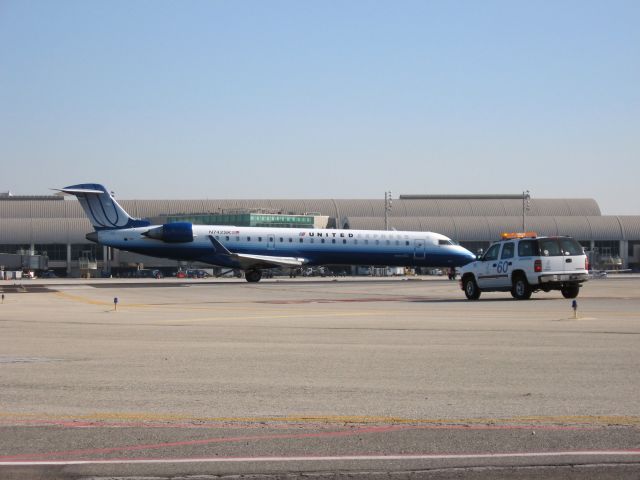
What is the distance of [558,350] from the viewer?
1656 cm

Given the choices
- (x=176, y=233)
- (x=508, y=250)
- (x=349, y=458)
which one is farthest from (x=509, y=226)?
(x=349, y=458)

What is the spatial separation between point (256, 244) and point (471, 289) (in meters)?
29.4

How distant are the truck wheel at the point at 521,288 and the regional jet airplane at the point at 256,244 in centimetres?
3002

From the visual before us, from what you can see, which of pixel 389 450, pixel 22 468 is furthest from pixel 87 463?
pixel 389 450

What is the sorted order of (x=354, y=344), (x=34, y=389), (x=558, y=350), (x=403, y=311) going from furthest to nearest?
(x=403, y=311) < (x=354, y=344) < (x=558, y=350) < (x=34, y=389)

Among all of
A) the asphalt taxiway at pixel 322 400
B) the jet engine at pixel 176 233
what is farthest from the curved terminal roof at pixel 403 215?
the asphalt taxiway at pixel 322 400

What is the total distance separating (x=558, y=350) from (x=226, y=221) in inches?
3781

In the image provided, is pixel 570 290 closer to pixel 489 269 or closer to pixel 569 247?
pixel 569 247

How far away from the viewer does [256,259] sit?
2468 inches

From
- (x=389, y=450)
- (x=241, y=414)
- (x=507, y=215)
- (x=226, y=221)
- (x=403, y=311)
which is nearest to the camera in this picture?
(x=389, y=450)

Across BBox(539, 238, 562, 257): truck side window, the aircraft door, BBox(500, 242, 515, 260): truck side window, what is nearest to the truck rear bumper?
BBox(539, 238, 562, 257): truck side window

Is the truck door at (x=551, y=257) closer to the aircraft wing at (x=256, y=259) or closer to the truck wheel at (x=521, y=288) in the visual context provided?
the truck wheel at (x=521, y=288)

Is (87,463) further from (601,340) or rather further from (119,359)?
(601,340)

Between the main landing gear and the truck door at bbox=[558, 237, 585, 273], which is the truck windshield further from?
the main landing gear
